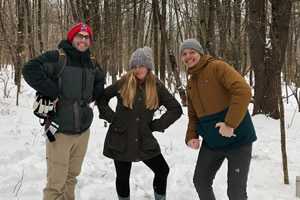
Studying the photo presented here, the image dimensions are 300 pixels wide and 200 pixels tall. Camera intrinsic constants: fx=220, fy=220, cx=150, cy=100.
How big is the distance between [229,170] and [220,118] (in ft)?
1.56

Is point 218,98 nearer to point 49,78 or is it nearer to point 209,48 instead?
point 49,78

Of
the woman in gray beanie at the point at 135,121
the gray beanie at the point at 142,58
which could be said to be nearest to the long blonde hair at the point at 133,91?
the woman in gray beanie at the point at 135,121

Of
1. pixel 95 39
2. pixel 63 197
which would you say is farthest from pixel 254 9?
pixel 63 197

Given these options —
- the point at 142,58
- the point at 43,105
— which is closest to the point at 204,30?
the point at 142,58

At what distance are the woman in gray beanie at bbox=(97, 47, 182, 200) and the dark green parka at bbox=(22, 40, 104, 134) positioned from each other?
27 cm

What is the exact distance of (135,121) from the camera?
2.34 m

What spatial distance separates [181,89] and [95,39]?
→ 147 inches

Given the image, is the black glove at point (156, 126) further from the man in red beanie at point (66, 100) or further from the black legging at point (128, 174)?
the man in red beanie at point (66, 100)

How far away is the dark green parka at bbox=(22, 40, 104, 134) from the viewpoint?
193 centimetres

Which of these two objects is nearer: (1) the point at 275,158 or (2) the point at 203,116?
(2) the point at 203,116

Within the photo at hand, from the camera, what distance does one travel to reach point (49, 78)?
6.63 feet

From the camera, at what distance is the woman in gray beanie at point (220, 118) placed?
175 cm

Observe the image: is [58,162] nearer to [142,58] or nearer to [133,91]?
[133,91]

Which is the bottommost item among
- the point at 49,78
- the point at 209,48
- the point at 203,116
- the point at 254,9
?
the point at 203,116
